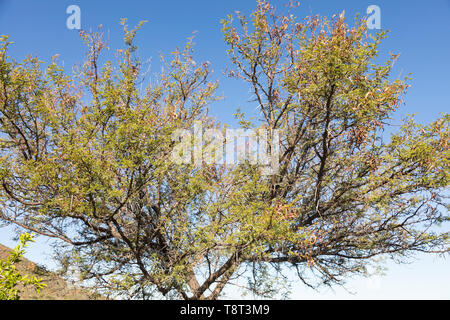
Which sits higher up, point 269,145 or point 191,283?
point 269,145

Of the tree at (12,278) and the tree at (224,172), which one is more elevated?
the tree at (224,172)

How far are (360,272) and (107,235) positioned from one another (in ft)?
33.5

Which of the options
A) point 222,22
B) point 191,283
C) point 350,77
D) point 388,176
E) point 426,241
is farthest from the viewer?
point 191,283

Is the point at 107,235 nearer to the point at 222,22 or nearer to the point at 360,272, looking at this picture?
the point at 222,22

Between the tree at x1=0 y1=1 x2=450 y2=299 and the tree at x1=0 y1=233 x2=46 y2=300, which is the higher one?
the tree at x1=0 y1=1 x2=450 y2=299

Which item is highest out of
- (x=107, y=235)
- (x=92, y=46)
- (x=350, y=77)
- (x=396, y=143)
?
(x=92, y=46)

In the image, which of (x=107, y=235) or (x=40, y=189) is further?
(x=107, y=235)

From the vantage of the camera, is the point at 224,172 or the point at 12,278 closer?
the point at 12,278

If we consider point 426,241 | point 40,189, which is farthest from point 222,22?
point 426,241
